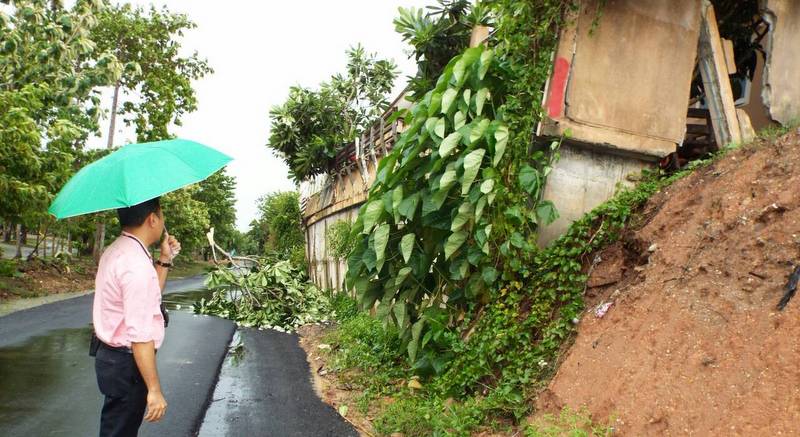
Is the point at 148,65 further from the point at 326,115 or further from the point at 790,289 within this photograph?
the point at 790,289

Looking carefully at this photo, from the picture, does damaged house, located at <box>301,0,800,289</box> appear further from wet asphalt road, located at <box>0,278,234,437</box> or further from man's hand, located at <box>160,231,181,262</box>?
wet asphalt road, located at <box>0,278,234,437</box>

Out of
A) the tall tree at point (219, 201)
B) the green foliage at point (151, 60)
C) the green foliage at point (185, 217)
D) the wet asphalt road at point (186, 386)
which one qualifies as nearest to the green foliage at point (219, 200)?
the tall tree at point (219, 201)

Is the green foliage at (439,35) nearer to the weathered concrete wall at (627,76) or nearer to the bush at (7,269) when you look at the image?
the weathered concrete wall at (627,76)

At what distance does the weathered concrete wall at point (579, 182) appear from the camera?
5781 millimetres

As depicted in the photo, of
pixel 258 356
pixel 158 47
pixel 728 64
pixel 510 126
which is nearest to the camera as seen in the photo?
pixel 510 126

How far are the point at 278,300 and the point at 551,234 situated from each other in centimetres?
854

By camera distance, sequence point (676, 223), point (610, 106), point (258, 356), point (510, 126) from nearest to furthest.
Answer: point (676, 223) < point (510, 126) < point (610, 106) < point (258, 356)

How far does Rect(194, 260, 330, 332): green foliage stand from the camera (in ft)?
41.2

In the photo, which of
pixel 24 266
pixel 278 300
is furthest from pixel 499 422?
pixel 24 266

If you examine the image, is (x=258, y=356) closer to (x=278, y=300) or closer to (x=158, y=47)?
(x=278, y=300)

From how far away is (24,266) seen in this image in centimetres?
1869

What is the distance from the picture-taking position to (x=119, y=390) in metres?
2.81

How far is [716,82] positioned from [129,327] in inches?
245

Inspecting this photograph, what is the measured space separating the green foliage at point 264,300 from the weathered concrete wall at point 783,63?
9.17 metres
